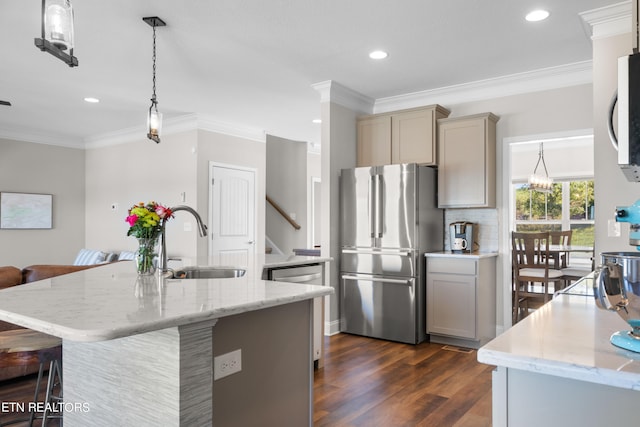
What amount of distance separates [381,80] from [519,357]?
3832mm

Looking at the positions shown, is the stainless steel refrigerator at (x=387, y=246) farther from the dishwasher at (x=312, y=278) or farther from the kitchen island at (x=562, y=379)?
the kitchen island at (x=562, y=379)

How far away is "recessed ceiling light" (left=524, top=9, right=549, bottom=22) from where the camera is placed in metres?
2.96

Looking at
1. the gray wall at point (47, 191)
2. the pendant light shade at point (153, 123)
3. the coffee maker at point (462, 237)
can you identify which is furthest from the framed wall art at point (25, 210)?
the coffee maker at point (462, 237)

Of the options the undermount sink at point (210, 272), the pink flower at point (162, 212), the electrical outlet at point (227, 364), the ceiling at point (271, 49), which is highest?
the ceiling at point (271, 49)

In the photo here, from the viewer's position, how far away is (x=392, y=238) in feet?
14.1

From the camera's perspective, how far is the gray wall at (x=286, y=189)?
305 inches

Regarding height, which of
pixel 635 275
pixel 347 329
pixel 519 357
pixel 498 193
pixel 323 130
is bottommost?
pixel 347 329

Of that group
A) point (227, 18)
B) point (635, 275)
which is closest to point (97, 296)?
point (635, 275)

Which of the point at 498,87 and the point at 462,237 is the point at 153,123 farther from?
the point at 498,87

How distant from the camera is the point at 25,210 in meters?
6.71

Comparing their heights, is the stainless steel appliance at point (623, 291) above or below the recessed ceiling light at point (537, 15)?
below

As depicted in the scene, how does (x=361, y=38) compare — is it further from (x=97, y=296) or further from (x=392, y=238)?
(x=97, y=296)

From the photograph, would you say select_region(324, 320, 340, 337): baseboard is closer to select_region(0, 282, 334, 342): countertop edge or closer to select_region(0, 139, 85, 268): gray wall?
select_region(0, 282, 334, 342): countertop edge

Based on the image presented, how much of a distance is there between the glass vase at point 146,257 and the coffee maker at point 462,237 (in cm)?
304
